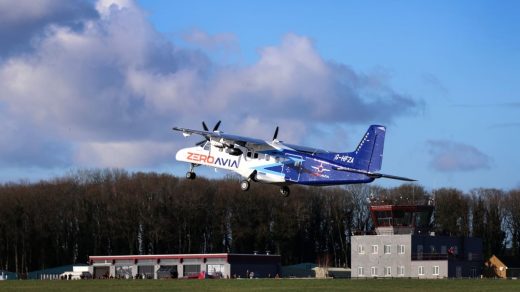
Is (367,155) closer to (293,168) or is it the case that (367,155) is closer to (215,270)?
(293,168)

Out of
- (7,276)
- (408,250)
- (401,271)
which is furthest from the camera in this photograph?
(7,276)

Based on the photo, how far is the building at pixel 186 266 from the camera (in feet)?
509

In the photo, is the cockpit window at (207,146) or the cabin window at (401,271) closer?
the cockpit window at (207,146)

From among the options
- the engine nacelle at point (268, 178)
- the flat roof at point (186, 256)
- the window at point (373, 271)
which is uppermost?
the engine nacelle at point (268, 178)

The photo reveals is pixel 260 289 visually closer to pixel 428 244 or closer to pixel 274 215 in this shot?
pixel 428 244

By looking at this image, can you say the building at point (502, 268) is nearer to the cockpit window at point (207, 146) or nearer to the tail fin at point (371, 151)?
the tail fin at point (371, 151)

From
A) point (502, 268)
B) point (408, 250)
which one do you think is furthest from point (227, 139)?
point (502, 268)

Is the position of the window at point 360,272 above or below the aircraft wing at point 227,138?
below

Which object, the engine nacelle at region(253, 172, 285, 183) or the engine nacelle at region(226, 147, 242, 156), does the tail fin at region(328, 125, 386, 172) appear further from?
the engine nacelle at region(226, 147, 242, 156)

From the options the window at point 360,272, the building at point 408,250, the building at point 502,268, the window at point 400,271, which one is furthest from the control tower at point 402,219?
the building at point 502,268

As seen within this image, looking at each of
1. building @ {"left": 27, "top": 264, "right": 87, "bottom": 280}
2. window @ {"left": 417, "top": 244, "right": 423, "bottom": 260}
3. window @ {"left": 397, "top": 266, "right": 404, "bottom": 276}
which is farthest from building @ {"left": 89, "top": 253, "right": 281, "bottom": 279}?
window @ {"left": 417, "top": 244, "right": 423, "bottom": 260}

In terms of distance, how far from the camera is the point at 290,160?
84.6 meters

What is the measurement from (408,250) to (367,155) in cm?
6285

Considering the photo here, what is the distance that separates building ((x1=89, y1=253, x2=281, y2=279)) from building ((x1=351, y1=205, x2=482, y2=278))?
15402 mm
